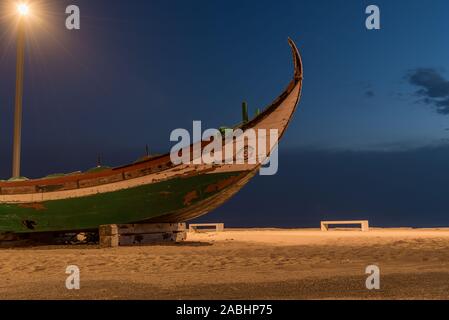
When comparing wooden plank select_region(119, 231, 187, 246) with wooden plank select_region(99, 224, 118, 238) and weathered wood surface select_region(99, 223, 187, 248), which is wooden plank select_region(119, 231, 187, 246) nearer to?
weathered wood surface select_region(99, 223, 187, 248)

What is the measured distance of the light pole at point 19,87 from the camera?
13945 mm

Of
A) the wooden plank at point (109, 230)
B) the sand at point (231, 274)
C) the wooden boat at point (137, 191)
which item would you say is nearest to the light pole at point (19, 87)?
the wooden boat at point (137, 191)

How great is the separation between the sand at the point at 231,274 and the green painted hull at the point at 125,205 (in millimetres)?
1765

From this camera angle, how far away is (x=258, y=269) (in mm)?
6391

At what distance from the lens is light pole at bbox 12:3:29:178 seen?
45.8 ft

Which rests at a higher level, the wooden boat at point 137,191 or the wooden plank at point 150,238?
the wooden boat at point 137,191

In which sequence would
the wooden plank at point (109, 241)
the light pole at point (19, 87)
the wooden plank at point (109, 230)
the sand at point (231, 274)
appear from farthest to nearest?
the light pole at point (19, 87) → the wooden plank at point (109, 230) → the wooden plank at point (109, 241) → the sand at point (231, 274)

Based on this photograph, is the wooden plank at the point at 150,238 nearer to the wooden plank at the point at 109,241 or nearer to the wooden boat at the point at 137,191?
the wooden plank at the point at 109,241

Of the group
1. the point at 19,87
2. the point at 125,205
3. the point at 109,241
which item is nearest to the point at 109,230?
the point at 109,241

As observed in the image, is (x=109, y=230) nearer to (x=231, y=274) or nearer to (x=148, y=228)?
(x=148, y=228)

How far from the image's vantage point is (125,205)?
10.8 meters
